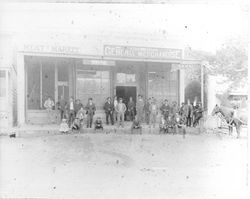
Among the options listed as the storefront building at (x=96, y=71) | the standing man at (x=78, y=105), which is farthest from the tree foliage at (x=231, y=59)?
the standing man at (x=78, y=105)

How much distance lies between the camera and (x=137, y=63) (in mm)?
4926

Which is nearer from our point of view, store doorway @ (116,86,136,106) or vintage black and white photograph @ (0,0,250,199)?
vintage black and white photograph @ (0,0,250,199)

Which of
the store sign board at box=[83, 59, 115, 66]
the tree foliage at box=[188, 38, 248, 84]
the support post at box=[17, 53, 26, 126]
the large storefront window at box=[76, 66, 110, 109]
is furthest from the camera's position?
the store sign board at box=[83, 59, 115, 66]

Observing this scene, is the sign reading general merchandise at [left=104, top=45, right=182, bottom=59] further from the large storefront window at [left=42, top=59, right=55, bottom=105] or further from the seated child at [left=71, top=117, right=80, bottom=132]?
the seated child at [left=71, top=117, right=80, bottom=132]

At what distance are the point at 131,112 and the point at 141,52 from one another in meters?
1.04

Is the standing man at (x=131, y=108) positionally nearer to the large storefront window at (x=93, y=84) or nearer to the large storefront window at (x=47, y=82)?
the large storefront window at (x=93, y=84)

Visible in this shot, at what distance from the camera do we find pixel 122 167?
4324mm

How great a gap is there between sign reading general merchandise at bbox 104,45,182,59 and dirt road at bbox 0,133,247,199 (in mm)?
1342

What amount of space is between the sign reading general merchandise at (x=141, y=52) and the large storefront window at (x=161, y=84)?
0.77 feet

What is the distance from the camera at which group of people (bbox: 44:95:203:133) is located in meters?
4.57

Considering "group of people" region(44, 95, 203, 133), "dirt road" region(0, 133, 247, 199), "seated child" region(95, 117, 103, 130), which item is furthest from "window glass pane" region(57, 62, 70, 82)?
"dirt road" region(0, 133, 247, 199)

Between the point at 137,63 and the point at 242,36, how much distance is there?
174 cm

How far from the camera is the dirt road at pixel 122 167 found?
3.86 meters

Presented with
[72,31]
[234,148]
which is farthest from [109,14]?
[234,148]
